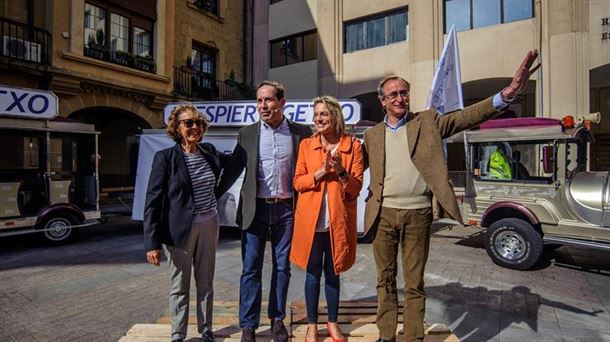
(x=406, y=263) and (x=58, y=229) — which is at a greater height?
(x=406, y=263)

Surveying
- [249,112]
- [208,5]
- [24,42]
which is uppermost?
[208,5]

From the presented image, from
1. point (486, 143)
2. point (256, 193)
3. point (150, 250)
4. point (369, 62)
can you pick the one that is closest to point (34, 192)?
point (150, 250)

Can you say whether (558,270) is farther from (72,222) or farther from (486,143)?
(72,222)

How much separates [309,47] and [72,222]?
41.8ft

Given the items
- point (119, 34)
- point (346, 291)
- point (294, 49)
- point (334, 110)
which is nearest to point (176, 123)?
point (334, 110)

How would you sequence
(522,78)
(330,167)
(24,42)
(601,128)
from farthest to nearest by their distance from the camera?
1. (601,128)
2. (24,42)
3. (330,167)
4. (522,78)

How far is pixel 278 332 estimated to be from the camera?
2863 millimetres

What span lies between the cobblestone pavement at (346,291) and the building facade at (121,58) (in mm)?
3324

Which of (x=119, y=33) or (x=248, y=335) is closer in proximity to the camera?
(x=248, y=335)

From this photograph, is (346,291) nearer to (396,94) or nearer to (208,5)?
Answer: (396,94)

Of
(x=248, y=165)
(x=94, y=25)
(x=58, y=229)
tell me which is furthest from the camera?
(x=94, y=25)

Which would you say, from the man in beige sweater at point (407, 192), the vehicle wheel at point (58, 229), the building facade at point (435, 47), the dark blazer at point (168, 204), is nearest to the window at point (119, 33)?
the building facade at point (435, 47)

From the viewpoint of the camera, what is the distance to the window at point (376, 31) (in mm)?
14297

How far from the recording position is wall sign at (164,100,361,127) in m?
7.42
